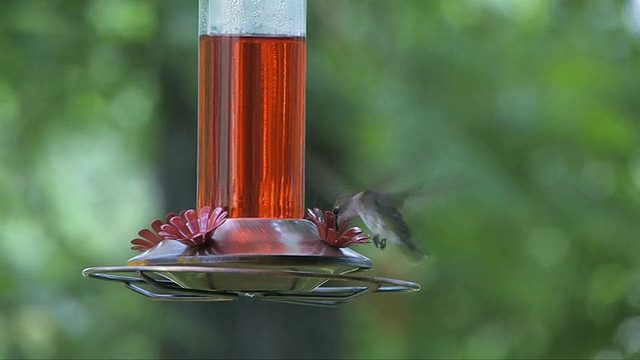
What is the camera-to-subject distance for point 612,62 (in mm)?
6230

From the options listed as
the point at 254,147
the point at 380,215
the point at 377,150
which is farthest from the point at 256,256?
the point at 377,150

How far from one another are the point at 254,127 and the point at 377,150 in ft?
10.5

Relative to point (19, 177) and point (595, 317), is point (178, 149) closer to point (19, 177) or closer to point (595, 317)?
point (19, 177)

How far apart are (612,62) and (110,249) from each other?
286 cm

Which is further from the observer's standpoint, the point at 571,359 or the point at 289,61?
the point at 571,359

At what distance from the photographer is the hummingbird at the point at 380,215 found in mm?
3400

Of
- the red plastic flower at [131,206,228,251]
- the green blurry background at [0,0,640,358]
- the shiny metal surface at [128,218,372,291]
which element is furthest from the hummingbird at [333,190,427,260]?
the green blurry background at [0,0,640,358]

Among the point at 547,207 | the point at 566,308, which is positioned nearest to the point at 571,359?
the point at 566,308

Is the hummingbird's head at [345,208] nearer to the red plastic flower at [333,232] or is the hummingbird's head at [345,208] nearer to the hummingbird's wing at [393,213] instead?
the red plastic flower at [333,232]

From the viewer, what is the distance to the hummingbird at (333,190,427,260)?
3.40 metres

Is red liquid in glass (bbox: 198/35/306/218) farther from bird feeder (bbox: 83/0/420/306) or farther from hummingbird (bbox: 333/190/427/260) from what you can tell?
hummingbird (bbox: 333/190/427/260)

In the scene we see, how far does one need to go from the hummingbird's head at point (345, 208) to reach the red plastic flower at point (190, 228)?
0.36 meters

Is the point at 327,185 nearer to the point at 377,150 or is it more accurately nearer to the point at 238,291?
the point at 238,291

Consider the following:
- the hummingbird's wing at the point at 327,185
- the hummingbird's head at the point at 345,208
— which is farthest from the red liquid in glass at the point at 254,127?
the hummingbird's wing at the point at 327,185
